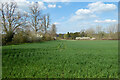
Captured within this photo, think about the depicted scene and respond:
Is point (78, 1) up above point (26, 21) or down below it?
below

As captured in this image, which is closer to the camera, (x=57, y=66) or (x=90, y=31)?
(x=57, y=66)

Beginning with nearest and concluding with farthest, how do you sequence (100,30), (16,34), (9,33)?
(9,33) → (16,34) → (100,30)

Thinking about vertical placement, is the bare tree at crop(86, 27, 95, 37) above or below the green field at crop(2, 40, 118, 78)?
above

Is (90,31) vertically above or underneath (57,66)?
above

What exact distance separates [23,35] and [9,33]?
2159 mm

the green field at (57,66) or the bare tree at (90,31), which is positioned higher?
the bare tree at (90,31)

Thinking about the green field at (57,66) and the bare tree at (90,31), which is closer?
the green field at (57,66)

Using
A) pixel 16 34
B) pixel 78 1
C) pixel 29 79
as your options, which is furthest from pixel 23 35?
pixel 78 1

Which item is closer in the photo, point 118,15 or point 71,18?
point 118,15

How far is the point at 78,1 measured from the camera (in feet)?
3.57

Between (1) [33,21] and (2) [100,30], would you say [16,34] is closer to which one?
(1) [33,21]

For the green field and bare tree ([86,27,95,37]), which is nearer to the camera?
the green field

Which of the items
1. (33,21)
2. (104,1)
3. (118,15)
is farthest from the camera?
(33,21)

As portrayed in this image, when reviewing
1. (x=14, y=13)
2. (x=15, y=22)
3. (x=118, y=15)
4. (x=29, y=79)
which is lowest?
(x=29, y=79)
